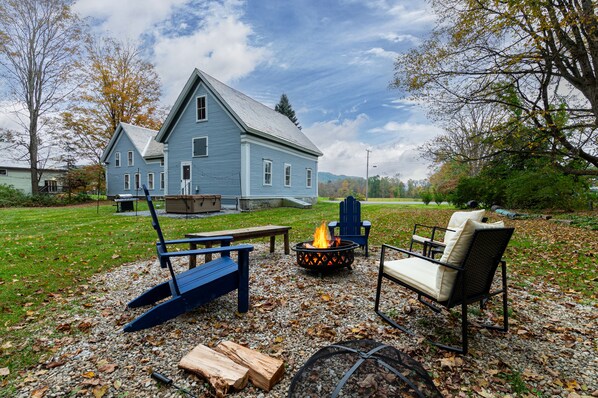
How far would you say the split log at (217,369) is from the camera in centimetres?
187

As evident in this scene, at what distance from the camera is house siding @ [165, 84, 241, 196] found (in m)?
14.8

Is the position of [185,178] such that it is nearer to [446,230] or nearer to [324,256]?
[324,256]

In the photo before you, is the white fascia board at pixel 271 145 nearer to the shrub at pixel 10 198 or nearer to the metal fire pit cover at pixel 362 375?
the metal fire pit cover at pixel 362 375

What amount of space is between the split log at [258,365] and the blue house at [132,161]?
2267 cm

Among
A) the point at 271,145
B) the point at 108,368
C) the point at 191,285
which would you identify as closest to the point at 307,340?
the point at 191,285

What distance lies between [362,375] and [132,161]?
2699 cm

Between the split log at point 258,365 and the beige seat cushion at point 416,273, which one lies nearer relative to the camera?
the split log at point 258,365

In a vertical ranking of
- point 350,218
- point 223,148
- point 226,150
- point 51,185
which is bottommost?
point 350,218

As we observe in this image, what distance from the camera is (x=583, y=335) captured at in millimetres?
2623

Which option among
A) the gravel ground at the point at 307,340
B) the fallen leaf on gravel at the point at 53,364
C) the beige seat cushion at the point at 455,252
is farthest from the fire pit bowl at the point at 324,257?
the fallen leaf on gravel at the point at 53,364

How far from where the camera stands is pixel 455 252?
7.57 ft

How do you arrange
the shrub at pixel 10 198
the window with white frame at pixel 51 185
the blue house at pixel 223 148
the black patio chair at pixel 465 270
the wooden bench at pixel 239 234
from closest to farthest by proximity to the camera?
the black patio chair at pixel 465 270, the wooden bench at pixel 239 234, the blue house at pixel 223 148, the shrub at pixel 10 198, the window with white frame at pixel 51 185

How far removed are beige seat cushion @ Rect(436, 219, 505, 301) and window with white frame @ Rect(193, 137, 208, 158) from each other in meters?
15.1

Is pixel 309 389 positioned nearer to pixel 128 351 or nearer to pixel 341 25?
pixel 128 351
